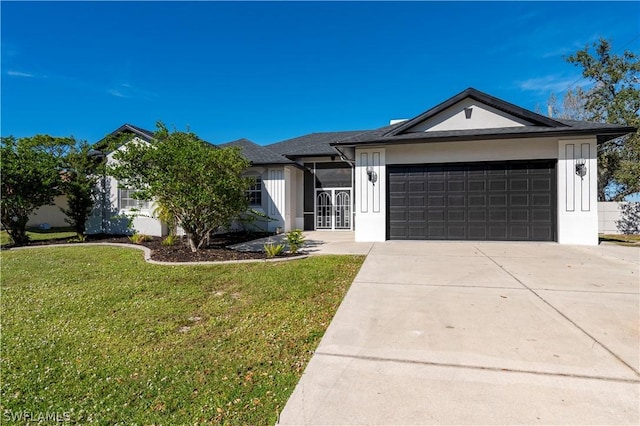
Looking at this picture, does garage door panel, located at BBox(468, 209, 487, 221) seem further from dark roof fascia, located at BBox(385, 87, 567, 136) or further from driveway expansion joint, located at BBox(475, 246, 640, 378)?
driveway expansion joint, located at BBox(475, 246, 640, 378)

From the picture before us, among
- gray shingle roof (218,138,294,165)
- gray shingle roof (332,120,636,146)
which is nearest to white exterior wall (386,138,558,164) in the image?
gray shingle roof (332,120,636,146)

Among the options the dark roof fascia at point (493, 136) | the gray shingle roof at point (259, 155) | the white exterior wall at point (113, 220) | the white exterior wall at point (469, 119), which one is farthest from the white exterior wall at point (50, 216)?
Result: the white exterior wall at point (469, 119)

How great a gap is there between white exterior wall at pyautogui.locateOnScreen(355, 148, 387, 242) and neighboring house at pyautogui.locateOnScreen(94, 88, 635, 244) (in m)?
0.04

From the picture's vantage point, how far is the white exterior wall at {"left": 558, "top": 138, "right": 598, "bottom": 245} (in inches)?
362

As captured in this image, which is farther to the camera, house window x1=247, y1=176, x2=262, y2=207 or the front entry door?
the front entry door

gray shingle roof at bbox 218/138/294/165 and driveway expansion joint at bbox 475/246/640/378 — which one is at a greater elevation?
gray shingle roof at bbox 218/138/294/165

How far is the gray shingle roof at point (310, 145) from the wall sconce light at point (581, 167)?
893cm

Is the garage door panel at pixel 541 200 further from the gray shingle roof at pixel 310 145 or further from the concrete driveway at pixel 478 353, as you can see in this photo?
the gray shingle roof at pixel 310 145

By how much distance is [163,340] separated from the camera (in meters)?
3.31

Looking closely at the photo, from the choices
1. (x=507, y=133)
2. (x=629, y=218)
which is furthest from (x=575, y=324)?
(x=629, y=218)

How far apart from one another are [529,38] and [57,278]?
16.2 metres

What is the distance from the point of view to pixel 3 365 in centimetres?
285

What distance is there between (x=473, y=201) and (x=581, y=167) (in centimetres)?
322

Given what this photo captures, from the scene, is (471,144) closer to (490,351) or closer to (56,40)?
(490,351)
